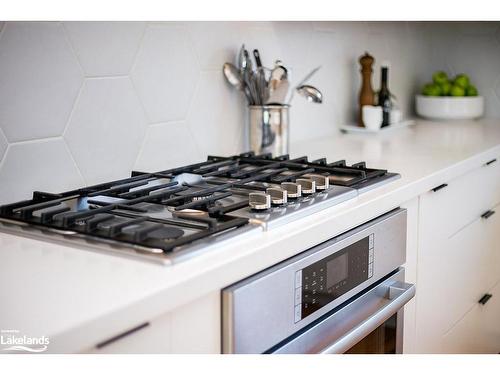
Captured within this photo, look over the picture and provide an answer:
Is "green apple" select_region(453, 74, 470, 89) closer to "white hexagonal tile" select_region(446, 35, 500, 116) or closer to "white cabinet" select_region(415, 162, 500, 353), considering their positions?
"white hexagonal tile" select_region(446, 35, 500, 116)

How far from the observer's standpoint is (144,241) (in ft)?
3.74

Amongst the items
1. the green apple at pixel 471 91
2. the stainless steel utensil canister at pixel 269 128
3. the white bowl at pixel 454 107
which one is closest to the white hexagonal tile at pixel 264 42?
the stainless steel utensil canister at pixel 269 128

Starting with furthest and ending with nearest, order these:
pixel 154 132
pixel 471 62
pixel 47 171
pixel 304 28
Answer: pixel 471 62, pixel 304 28, pixel 154 132, pixel 47 171

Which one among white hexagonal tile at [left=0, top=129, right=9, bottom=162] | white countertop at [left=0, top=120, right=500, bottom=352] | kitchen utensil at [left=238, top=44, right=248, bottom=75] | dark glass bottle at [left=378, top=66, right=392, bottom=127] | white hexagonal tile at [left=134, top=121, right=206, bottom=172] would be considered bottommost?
white countertop at [left=0, top=120, right=500, bottom=352]

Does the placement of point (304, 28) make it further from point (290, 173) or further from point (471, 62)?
point (471, 62)

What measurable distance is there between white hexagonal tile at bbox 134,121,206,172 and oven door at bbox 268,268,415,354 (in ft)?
2.07

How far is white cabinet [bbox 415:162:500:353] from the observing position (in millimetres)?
1887

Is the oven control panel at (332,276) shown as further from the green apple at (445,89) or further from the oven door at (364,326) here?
the green apple at (445,89)

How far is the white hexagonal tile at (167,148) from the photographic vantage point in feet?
5.96

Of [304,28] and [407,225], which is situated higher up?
[304,28]

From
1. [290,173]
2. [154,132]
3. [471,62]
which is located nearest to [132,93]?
[154,132]

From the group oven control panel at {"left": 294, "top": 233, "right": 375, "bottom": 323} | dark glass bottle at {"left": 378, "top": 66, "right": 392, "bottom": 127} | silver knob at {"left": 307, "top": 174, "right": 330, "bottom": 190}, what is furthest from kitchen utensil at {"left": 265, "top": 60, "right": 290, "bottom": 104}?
dark glass bottle at {"left": 378, "top": 66, "right": 392, "bottom": 127}
